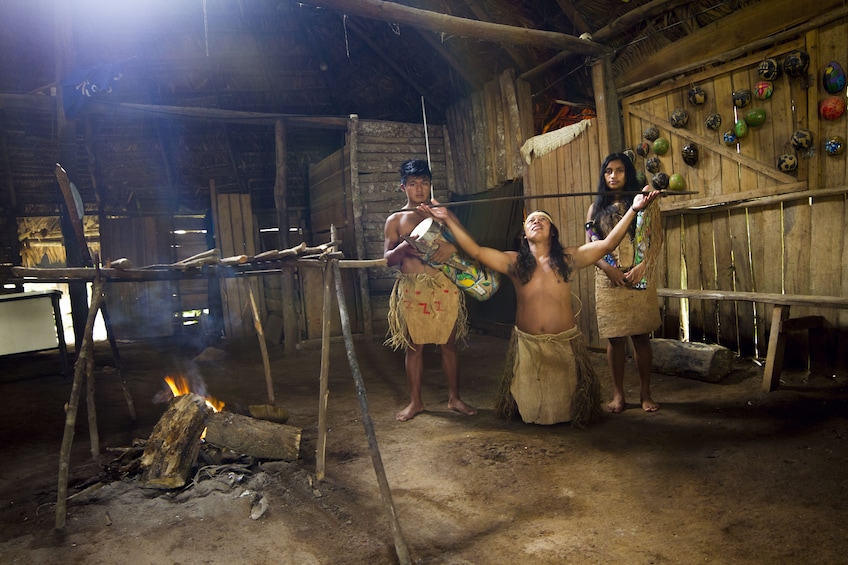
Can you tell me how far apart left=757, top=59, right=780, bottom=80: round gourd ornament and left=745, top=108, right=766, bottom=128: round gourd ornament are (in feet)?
0.85

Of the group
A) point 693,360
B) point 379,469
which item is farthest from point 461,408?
point 693,360

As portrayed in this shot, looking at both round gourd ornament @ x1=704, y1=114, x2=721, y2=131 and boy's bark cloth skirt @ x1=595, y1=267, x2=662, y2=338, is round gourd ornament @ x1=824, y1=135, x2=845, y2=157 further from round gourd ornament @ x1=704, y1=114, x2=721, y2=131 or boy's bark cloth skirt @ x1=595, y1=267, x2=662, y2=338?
boy's bark cloth skirt @ x1=595, y1=267, x2=662, y2=338

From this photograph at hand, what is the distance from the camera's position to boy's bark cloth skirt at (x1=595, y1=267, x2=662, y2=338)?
152 inches

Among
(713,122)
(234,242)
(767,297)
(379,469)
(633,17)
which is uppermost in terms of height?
(633,17)

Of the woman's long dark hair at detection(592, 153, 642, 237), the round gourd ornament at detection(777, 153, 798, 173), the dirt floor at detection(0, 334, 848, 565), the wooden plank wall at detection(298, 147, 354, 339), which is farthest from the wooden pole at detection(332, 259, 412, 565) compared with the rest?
the wooden plank wall at detection(298, 147, 354, 339)

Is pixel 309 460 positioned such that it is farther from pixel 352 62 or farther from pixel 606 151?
pixel 352 62

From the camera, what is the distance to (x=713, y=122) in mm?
4734

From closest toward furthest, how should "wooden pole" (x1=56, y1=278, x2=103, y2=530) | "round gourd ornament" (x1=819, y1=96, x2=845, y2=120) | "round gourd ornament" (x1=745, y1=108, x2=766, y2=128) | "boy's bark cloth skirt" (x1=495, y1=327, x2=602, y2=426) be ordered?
"wooden pole" (x1=56, y1=278, x2=103, y2=530) < "boy's bark cloth skirt" (x1=495, y1=327, x2=602, y2=426) < "round gourd ornament" (x1=819, y1=96, x2=845, y2=120) < "round gourd ornament" (x1=745, y1=108, x2=766, y2=128)

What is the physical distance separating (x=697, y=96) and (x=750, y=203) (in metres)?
1.08

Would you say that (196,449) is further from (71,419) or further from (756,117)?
(756,117)

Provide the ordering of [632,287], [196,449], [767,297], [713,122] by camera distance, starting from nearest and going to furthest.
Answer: [196,449] → [632,287] → [767,297] → [713,122]

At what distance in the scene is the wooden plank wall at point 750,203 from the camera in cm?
417

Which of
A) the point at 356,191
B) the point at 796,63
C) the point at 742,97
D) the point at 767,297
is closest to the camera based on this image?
the point at 796,63

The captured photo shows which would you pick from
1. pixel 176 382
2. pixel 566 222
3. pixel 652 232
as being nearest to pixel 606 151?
pixel 566 222
